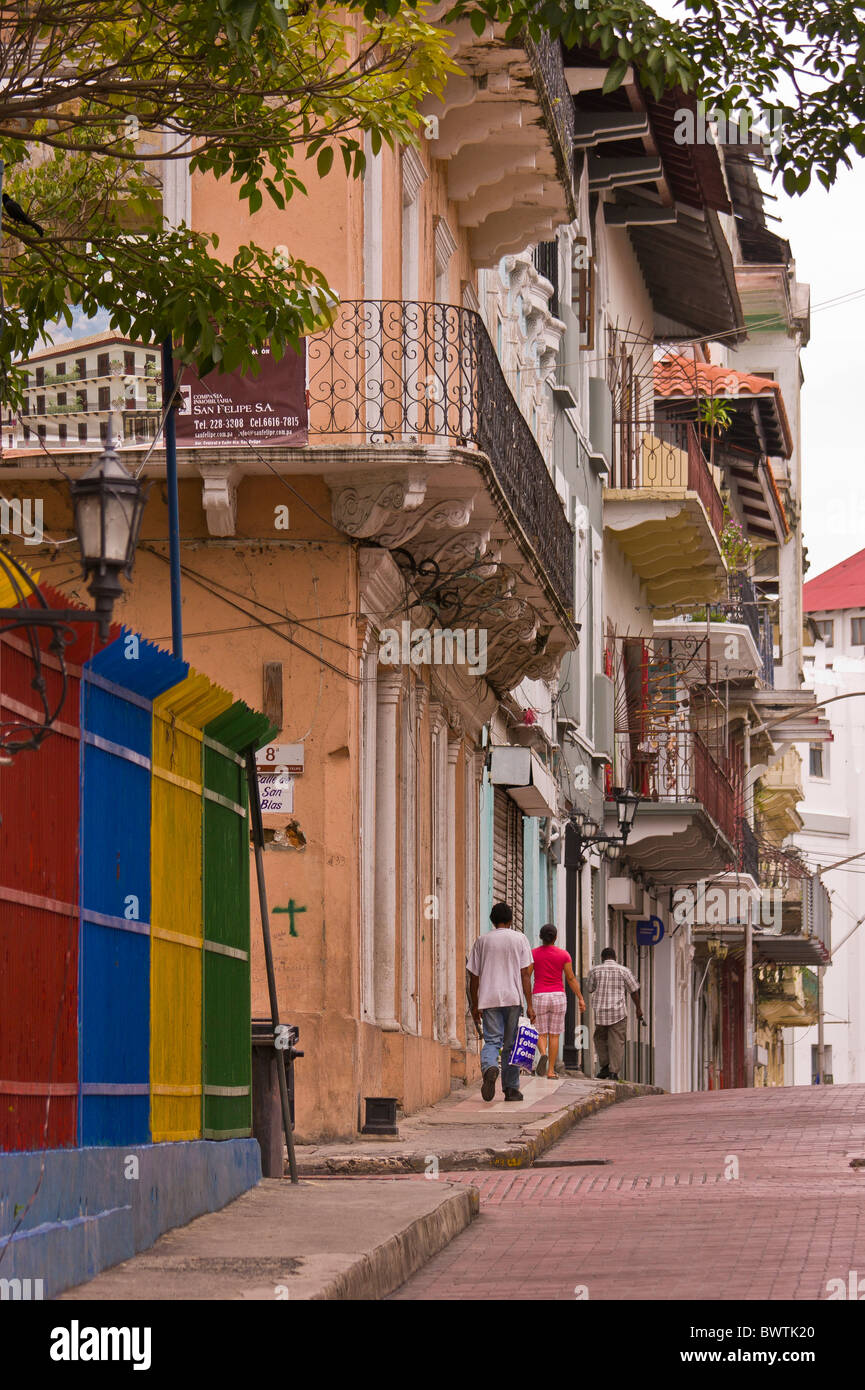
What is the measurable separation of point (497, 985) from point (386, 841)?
4.97 feet

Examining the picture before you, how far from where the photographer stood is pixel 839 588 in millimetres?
99625

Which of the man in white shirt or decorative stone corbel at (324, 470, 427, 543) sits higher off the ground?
decorative stone corbel at (324, 470, 427, 543)

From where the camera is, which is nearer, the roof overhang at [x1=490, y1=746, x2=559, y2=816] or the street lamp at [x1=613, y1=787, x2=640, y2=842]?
the roof overhang at [x1=490, y1=746, x2=559, y2=816]

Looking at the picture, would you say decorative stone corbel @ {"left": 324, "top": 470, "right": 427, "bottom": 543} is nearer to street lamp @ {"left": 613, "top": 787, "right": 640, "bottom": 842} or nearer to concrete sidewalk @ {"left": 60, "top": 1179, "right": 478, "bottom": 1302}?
concrete sidewalk @ {"left": 60, "top": 1179, "right": 478, "bottom": 1302}

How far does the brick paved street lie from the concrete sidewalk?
160 millimetres

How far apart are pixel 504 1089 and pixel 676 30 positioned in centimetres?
1093

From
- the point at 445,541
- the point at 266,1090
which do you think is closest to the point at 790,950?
the point at 445,541

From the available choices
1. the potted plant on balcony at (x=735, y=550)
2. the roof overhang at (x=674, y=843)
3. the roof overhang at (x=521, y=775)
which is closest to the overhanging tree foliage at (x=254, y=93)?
the roof overhang at (x=521, y=775)

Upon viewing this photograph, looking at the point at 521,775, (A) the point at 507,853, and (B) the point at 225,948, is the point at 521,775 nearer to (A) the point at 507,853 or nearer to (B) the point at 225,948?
(A) the point at 507,853

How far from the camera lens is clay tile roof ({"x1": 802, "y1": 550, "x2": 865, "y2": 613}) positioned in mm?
98062

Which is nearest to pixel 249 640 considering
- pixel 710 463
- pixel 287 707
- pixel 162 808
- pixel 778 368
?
pixel 287 707

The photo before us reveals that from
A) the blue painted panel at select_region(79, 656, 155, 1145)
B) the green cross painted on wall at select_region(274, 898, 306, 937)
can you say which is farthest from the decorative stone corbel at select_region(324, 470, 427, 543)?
the blue painted panel at select_region(79, 656, 155, 1145)
